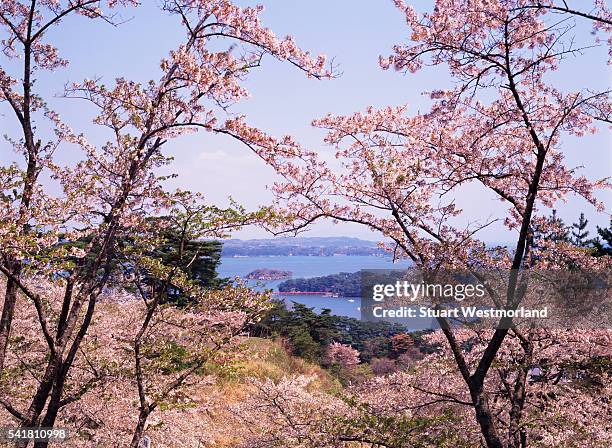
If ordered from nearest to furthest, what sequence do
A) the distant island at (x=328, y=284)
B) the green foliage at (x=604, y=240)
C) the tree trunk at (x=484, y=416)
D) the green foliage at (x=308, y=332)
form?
1. the tree trunk at (x=484, y=416)
2. the green foliage at (x=604, y=240)
3. the green foliage at (x=308, y=332)
4. the distant island at (x=328, y=284)

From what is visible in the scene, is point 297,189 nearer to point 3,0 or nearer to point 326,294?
point 3,0

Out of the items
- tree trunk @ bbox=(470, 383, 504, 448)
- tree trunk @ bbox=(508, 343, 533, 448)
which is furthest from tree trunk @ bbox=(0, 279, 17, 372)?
tree trunk @ bbox=(508, 343, 533, 448)

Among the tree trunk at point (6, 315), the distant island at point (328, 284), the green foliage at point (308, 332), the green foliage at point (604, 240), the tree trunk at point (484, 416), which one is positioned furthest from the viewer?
the distant island at point (328, 284)

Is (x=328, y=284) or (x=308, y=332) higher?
(x=328, y=284)

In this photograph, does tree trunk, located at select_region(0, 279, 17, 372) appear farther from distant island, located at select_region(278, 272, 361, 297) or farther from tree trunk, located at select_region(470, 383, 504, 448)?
distant island, located at select_region(278, 272, 361, 297)

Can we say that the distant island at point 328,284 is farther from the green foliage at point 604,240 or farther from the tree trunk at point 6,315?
the tree trunk at point 6,315

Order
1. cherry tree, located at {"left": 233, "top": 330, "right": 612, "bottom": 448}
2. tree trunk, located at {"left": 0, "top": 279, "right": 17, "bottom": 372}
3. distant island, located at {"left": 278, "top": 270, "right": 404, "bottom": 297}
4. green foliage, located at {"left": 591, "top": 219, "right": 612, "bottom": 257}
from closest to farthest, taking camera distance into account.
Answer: tree trunk, located at {"left": 0, "top": 279, "right": 17, "bottom": 372}
cherry tree, located at {"left": 233, "top": 330, "right": 612, "bottom": 448}
green foliage, located at {"left": 591, "top": 219, "right": 612, "bottom": 257}
distant island, located at {"left": 278, "top": 270, "right": 404, "bottom": 297}

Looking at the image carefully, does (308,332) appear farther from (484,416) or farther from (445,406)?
(484,416)

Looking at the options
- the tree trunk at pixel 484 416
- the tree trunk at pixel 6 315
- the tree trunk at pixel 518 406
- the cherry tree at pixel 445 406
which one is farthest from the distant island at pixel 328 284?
the tree trunk at pixel 6 315

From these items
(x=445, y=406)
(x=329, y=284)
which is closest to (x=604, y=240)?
(x=445, y=406)

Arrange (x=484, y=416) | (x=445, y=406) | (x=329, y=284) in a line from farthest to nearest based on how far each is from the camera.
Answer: (x=329, y=284)
(x=445, y=406)
(x=484, y=416)

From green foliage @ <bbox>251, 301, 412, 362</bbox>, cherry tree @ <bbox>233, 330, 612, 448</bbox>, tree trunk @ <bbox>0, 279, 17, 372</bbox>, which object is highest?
tree trunk @ <bbox>0, 279, 17, 372</bbox>

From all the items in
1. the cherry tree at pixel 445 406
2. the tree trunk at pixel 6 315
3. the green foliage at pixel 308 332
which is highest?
the tree trunk at pixel 6 315

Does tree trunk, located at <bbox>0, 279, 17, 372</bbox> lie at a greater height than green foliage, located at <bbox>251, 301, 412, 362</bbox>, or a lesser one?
greater
